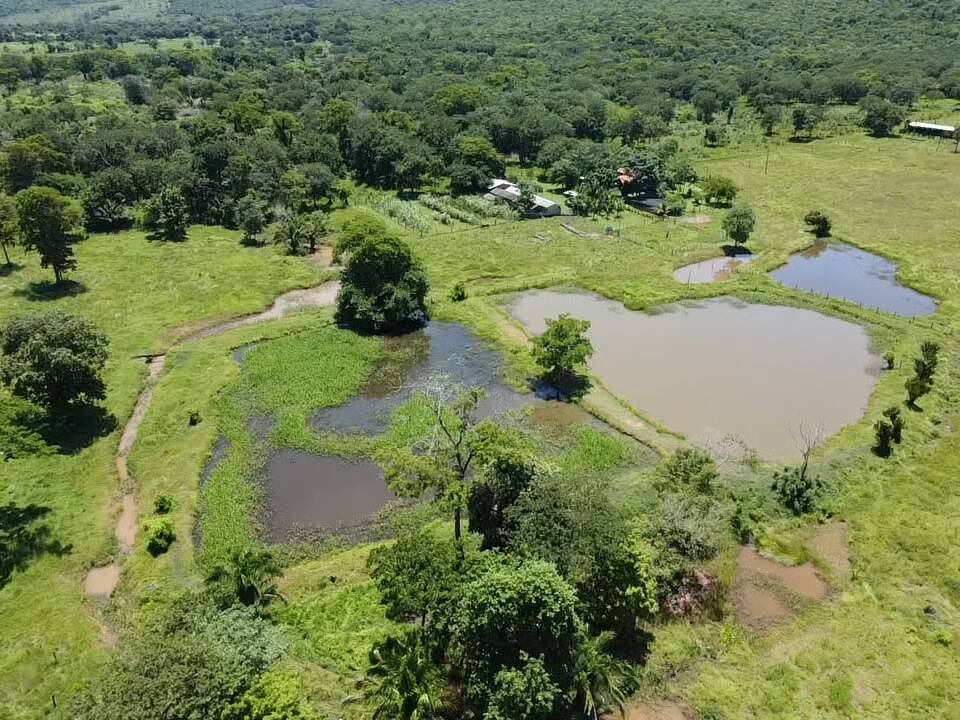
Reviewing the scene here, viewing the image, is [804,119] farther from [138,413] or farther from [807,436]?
[138,413]

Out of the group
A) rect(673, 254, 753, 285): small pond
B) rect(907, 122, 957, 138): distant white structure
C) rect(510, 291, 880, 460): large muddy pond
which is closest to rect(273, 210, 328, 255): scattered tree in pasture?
rect(510, 291, 880, 460): large muddy pond

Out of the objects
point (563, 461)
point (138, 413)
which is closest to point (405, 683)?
point (563, 461)

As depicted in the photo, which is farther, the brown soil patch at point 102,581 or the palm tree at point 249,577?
the brown soil patch at point 102,581

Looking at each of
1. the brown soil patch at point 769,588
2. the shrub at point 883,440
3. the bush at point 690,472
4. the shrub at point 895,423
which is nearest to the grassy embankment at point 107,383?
the bush at point 690,472

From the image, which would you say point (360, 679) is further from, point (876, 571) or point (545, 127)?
point (545, 127)

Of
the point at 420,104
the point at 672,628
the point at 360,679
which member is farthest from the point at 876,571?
the point at 420,104

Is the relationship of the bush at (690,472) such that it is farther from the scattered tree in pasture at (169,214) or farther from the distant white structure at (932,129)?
the distant white structure at (932,129)

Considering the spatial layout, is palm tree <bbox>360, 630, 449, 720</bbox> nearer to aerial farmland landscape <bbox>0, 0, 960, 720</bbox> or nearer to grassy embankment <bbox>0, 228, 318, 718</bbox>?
aerial farmland landscape <bbox>0, 0, 960, 720</bbox>
